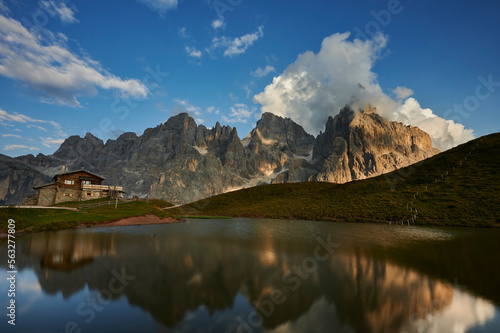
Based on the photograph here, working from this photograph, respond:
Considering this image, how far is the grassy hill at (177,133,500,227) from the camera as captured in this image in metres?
43.5

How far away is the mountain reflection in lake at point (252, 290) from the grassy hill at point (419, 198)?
30.6 metres

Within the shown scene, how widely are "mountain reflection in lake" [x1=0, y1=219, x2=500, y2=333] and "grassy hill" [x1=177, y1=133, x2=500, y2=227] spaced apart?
30.6 m

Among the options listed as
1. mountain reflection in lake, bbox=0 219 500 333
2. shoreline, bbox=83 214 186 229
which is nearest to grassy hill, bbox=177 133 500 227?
shoreline, bbox=83 214 186 229

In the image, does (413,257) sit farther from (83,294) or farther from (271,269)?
(83,294)

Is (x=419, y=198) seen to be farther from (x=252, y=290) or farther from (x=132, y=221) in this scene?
(x=132, y=221)

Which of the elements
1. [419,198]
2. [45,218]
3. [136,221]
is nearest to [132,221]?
[136,221]

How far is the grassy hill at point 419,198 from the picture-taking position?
4347 centimetres

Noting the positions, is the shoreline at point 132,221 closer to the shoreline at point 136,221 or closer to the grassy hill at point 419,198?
the shoreline at point 136,221

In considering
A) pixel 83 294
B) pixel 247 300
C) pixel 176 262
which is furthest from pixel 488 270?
pixel 83 294

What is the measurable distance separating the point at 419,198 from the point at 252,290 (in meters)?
58.0

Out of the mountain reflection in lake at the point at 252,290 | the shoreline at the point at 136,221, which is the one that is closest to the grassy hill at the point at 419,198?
the shoreline at the point at 136,221

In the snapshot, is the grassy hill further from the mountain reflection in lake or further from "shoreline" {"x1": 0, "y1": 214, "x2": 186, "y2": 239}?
the mountain reflection in lake

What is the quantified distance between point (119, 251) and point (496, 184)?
7126 cm

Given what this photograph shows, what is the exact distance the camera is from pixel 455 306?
985cm
